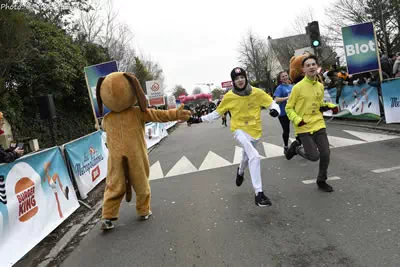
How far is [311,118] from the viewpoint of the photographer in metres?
5.10

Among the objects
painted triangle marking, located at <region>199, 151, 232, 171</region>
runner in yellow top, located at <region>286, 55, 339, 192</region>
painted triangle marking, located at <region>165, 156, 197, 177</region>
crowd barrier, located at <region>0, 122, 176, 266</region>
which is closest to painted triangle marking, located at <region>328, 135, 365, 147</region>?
painted triangle marking, located at <region>199, 151, 232, 171</region>

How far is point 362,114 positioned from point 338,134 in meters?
2.21

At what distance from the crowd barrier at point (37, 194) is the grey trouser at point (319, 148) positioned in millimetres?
3851

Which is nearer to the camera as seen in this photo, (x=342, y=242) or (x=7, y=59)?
(x=342, y=242)

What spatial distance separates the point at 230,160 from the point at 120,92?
186 inches

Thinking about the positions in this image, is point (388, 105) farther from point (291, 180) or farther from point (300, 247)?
point (300, 247)

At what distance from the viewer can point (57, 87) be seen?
15625 millimetres

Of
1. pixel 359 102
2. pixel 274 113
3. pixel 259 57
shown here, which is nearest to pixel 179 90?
pixel 259 57

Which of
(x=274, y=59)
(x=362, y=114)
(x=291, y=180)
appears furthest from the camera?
(x=274, y=59)

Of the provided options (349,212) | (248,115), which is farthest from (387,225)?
(248,115)

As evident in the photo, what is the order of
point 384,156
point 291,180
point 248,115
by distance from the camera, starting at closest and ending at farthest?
point 248,115
point 291,180
point 384,156

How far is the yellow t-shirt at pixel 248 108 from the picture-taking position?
16.5 feet

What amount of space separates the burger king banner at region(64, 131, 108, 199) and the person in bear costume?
1.97 metres

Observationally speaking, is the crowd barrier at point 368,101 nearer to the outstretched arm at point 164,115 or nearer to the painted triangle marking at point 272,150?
the painted triangle marking at point 272,150
